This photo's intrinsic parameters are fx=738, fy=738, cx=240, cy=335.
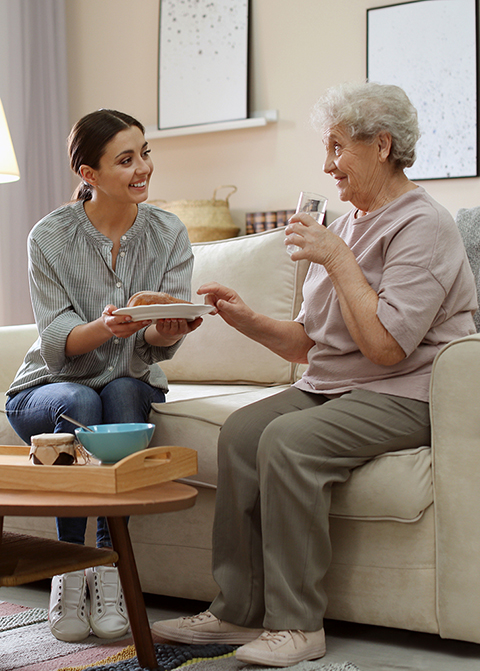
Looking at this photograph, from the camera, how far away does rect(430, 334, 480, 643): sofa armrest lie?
4.34 ft

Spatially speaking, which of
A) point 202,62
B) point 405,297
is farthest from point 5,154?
point 405,297

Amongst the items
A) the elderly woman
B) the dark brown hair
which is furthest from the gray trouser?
the dark brown hair

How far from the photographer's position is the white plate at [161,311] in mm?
1431

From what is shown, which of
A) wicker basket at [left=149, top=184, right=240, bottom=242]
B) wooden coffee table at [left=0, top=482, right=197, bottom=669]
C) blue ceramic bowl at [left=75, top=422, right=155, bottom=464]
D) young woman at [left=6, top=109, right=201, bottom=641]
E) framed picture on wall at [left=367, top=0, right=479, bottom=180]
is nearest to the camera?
wooden coffee table at [left=0, top=482, right=197, bottom=669]

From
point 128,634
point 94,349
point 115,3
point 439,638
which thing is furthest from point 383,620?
point 115,3

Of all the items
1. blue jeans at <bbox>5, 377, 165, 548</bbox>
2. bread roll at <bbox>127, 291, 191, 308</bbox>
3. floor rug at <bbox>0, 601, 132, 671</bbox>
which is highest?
bread roll at <bbox>127, 291, 191, 308</bbox>

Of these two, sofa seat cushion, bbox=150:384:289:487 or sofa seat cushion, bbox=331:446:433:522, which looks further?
sofa seat cushion, bbox=150:384:289:487

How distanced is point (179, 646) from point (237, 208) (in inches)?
102

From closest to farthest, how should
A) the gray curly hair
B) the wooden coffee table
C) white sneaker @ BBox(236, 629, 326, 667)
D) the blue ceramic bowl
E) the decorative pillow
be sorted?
the wooden coffee table
the blue ceramic bowl
white sneaker @ BBox(236, 629, 326, 667)
the gray curly hair
the decorative pillow

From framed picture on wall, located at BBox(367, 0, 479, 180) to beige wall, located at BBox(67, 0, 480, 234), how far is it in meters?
0.08

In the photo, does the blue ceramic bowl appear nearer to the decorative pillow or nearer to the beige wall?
the decorative pillow

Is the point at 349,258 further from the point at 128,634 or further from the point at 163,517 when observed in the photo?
the point at 128,634

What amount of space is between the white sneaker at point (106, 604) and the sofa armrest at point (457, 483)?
0.64 m

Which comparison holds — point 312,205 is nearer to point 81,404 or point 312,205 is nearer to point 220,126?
point 81,404
